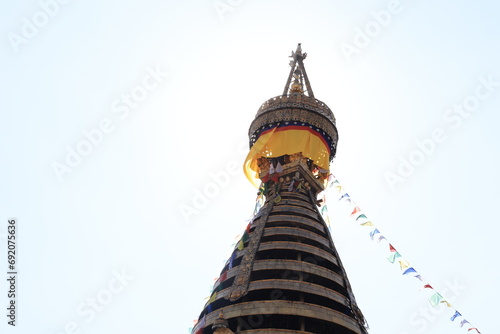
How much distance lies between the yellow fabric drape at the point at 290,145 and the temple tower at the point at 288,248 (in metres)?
0.10

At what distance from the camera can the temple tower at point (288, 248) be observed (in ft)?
107

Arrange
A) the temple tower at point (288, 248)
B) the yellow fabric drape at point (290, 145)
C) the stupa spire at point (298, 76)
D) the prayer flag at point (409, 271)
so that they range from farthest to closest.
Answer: the stupa spire at point (298, 76), the yellow fabric drape at point (290, 145), the prayer flag at point (409, 271), the temple tower at point (288, 248)

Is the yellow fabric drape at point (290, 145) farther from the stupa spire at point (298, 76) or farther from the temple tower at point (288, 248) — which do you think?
the stupa spire at point (298, 76)

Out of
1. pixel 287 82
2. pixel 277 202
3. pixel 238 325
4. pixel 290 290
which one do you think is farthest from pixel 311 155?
pixel 238 325

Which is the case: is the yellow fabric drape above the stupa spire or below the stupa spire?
below

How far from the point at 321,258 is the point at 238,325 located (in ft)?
30.7

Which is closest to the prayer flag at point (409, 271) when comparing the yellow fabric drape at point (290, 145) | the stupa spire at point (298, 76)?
the yellow fabric drape at point (290, 145)

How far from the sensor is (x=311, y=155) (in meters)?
50.4

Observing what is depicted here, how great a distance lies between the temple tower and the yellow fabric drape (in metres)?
0.10

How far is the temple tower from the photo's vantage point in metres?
32.6

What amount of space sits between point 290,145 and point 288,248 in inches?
581

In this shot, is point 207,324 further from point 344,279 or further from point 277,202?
point 277,202

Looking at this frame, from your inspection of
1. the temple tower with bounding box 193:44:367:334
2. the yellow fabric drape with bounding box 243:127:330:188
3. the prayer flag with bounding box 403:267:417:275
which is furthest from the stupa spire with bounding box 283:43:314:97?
the prayer flag with bounding box 403:267:417:275

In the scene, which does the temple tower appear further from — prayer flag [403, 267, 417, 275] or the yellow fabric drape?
prayer flag [403, 267, 417, 275]
